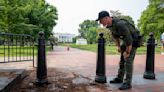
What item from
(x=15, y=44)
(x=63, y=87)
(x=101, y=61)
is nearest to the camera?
(x=63, y=87)

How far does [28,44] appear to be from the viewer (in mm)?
8820

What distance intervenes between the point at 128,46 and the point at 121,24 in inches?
16.9

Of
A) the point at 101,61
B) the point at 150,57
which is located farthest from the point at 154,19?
the point at 101,61

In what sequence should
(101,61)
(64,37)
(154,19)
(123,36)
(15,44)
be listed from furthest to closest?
(64,37)
(154,19)
(15,44)
(101,61)
(123,36)

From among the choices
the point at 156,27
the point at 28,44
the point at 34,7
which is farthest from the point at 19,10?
the point at 156,27

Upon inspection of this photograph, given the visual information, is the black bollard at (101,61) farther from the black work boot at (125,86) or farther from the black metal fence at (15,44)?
the black metal fence at (15,44)

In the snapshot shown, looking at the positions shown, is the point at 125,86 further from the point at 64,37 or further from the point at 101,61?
the point at 64,37

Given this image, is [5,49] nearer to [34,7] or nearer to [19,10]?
[19,10]

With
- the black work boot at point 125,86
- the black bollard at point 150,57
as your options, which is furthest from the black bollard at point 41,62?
the black bollard at point 150,57

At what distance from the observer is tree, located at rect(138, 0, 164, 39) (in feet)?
143

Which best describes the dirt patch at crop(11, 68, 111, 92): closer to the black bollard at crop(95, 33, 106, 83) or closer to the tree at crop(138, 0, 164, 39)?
the black bollard at crop(95, 33, 106, 83)

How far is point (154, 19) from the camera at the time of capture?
4584 cm

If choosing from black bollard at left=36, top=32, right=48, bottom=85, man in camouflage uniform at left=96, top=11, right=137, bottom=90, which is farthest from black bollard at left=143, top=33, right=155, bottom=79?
black bollard at left=36, top=32, right=48, bottom=85

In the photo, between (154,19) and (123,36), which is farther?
(154,19)
